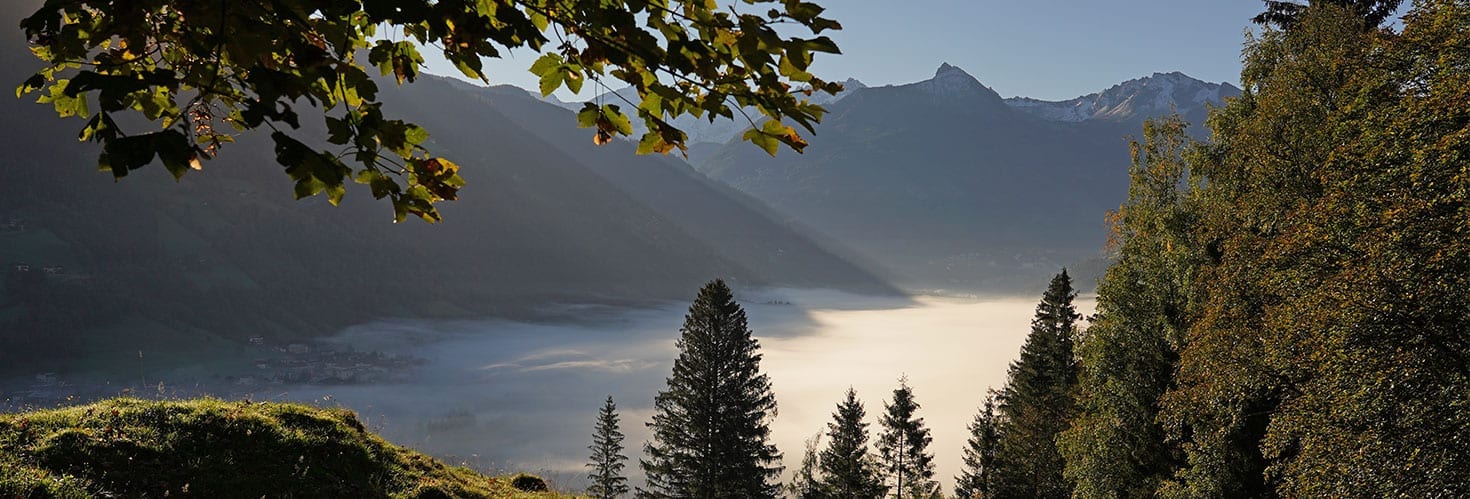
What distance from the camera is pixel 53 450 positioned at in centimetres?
729

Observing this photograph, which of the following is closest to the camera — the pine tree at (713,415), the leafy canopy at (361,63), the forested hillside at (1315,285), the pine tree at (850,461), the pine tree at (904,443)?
the leafy canopy at (361,63)

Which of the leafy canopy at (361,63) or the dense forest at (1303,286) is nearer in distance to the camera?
the leafy canopy at (361,63)

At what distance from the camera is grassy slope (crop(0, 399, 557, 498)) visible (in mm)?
7094

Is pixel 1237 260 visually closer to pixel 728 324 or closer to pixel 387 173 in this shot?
pixel 387 173

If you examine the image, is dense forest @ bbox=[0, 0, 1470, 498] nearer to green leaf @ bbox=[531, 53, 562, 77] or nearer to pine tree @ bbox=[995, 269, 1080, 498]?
green leaf @ bbox=[531, 53, 562, 77]

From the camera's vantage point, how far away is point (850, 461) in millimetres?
42562

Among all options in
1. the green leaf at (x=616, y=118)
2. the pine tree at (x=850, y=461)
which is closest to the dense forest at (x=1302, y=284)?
the green leaf at (x=616, y=118)

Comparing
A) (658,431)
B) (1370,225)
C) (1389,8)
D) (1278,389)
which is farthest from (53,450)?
(658,431)

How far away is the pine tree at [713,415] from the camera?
114 ft

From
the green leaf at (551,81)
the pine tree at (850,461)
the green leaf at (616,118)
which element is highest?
the green leaf at (551,81)

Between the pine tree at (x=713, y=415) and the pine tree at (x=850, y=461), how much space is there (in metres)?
6.87

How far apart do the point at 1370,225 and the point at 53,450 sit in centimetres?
1584

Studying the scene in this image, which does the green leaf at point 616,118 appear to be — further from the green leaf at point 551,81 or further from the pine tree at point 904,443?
the pine tree at point 904,443

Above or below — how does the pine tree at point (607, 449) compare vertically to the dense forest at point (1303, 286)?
below
